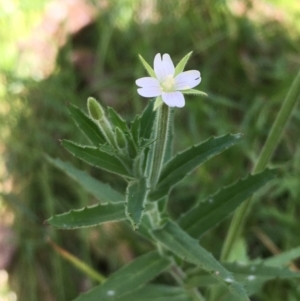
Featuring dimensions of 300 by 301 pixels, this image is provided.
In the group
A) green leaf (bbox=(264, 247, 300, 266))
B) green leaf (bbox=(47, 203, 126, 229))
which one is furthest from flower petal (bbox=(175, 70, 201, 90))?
green leaf (bbox=(264, 247, 300, 266))

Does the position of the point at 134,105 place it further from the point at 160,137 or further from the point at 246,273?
the point at 160,137

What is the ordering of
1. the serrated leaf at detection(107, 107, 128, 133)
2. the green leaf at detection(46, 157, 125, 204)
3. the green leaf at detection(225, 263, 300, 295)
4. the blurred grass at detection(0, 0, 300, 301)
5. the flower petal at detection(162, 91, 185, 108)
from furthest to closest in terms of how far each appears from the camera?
the blurred grass at detection(0, 0, 300, 301), the green leaf at detection(46, 157, 125, 204), the green leaf at detection(225, 263, 300, 295), the serrated leaf at detection(107, 107, 128, 133), the flower petal at detection(162, 91, 185, 108)

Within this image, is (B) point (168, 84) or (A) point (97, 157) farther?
(A) point (97, 157)

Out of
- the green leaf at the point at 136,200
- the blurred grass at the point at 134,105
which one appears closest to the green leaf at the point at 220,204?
the green leaf at the point at 136,200

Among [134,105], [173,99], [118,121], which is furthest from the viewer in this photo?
[134,105]

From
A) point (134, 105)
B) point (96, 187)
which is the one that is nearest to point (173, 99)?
point (96, 187)

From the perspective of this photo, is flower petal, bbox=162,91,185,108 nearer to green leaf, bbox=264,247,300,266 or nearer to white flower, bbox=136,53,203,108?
white flower, bbox=136,53,203,108
